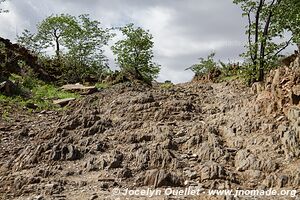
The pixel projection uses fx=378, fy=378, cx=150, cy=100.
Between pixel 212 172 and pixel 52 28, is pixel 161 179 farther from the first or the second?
pixel 52 28

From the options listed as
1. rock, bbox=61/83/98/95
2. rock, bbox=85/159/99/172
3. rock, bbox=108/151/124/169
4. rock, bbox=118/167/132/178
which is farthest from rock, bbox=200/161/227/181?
rock, bbox=61/83/98/95

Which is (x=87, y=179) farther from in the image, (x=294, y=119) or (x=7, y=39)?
(x=7, y=39)

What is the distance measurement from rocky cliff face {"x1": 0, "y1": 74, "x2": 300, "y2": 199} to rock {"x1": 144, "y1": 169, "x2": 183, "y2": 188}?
3 centimetres

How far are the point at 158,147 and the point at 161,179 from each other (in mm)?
2137

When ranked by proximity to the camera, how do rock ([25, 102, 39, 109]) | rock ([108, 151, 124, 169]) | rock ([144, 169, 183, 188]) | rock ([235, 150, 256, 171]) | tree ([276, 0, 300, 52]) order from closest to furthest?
rock ([144, 169, 183, 188])
rock ([235, 150, 256, 171])
rock ([108, 151, 124, 169])
rock ([25, 102, 39, 109])
tree ([276, 0, 300, 52])

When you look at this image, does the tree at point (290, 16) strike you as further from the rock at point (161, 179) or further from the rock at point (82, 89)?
the rock at point (161, 179)

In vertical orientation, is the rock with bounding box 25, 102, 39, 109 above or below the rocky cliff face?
above

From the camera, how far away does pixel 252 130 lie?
13.4m

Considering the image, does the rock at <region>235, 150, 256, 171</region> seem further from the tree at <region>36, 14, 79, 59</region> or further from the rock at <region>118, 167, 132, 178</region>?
the tree at <region>36, 14, 79, 59</region>

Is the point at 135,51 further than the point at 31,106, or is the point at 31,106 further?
the point at 135,51

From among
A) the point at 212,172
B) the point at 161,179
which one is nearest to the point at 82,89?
the point at 161,179

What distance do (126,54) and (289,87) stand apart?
22.8 metres

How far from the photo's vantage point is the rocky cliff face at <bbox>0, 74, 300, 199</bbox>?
420 inches

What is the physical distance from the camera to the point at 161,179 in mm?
10586
